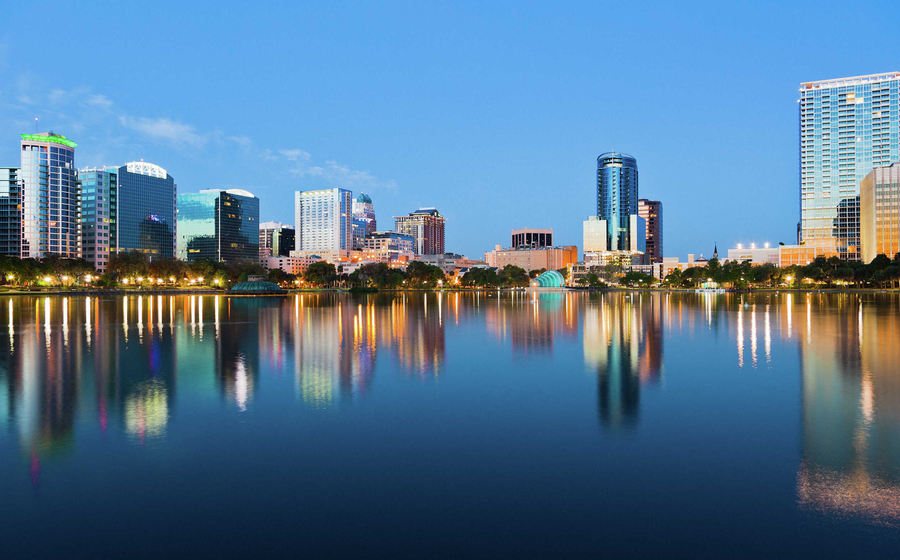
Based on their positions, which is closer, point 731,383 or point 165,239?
point 731,383

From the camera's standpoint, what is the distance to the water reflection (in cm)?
903

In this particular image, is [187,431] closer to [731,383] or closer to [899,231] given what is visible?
[731,383]

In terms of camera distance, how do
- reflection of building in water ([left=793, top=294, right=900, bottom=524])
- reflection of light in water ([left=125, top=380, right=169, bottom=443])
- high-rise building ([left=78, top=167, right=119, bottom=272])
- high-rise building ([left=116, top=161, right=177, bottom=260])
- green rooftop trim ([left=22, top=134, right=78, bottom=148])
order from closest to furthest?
reflection of building in water ([left=793, top=294, right=900, bottom=524]) → reflection of light in water ([left=125, top=380, right=169, bottom=443]) → green rooftop trim ([left=22, top=134, right=78, bottom=148]) → high-rise building ([left=78, top=167, right=119, bottom=272]) → high-rise building ([left=116, top=161, right=177, bottom=260])

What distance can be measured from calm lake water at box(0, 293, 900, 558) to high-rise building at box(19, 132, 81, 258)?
178573 millimetres

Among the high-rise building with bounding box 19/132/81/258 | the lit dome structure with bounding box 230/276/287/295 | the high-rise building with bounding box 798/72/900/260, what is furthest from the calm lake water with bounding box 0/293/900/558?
the high-rise building with bounding box 19/132/81/258

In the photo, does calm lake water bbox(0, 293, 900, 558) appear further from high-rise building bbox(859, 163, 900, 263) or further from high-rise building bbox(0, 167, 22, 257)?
high-rise building bbox(0, 167, 22, 257)

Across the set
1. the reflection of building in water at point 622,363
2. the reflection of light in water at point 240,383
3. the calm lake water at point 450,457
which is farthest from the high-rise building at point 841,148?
the reflection of light in water at point 240,383

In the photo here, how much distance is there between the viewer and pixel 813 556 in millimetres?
5637

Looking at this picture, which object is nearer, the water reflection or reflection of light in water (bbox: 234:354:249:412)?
the water reflection

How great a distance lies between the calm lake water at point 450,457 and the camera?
614cm

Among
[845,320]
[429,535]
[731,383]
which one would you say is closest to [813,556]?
[429,535]

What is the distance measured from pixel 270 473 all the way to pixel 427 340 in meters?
16.5

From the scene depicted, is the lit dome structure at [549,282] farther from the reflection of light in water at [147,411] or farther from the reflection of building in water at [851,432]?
the reflection of light in water at [147,411]

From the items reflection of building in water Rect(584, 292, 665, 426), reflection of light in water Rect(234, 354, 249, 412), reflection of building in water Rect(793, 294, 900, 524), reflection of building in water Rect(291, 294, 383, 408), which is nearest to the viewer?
reflection of building in water Rect(793, 294, 900, 524)
